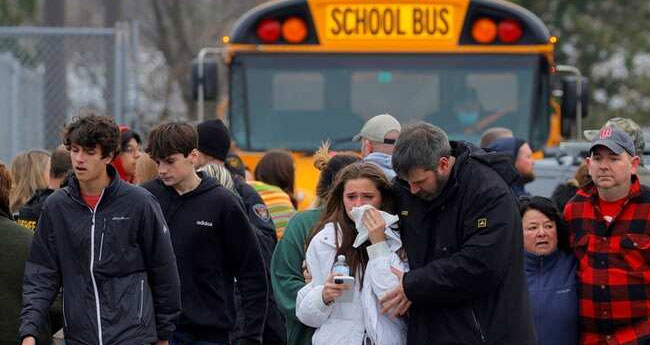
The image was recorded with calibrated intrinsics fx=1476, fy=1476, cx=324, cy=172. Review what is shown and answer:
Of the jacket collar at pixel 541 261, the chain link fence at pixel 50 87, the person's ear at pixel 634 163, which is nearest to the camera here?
the person's ear at pixel 634 163

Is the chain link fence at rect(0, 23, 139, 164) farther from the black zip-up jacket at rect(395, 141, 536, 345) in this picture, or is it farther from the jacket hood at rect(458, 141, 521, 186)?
the black zip-up jacket at rect(395, 141, 536, 345)

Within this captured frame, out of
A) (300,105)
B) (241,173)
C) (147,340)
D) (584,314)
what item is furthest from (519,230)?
(300,105)

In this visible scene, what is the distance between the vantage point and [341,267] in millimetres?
A: 5539

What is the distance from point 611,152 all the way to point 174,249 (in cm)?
194

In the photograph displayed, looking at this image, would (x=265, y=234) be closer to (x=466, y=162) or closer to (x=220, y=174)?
(x=220, y=174)

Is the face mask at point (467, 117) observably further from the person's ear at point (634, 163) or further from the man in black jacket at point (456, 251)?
the man in black jacket at point (456, 251)

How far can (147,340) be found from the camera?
5719 millimetres

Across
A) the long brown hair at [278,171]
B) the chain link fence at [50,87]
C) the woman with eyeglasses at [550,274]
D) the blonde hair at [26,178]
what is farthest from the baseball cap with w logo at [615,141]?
the chain link fence at [50,87]

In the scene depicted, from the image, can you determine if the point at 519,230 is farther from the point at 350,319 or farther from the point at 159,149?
the point at 159,149

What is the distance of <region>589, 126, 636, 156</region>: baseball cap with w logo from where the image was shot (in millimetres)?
6312

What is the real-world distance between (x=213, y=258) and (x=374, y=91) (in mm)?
5522

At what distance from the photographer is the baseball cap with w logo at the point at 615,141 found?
631cm

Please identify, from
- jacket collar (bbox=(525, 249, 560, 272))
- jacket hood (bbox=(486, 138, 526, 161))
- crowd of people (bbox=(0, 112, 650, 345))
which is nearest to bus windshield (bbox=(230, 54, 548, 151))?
jacket hood (bbox=(486, 138, 526, 161))

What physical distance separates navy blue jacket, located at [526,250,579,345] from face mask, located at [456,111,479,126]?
16.9 feet
